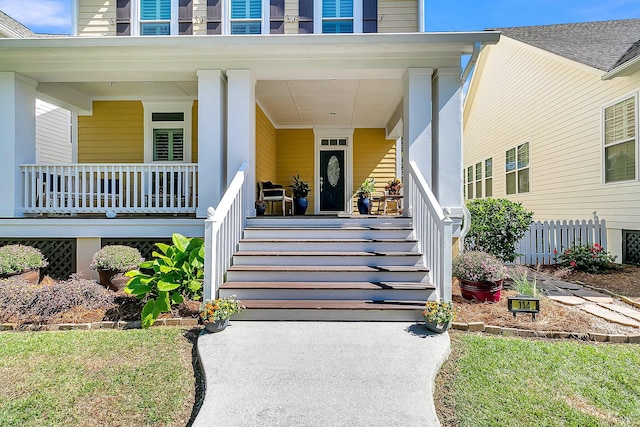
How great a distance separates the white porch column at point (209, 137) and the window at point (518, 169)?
9.38 meters

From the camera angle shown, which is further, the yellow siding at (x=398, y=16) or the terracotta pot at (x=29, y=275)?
the yellow siding at (x=398, y=16)

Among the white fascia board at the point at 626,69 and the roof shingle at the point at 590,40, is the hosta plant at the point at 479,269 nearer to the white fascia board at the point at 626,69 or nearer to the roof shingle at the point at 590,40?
the white fascia board at the point at 626,69

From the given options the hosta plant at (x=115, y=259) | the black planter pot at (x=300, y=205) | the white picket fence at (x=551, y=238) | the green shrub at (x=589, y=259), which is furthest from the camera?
the black planter pot at (x=300, y=205)

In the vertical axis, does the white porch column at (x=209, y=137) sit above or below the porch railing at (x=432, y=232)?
above

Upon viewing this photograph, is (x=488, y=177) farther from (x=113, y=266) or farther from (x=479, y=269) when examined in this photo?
(x=113, y=266)

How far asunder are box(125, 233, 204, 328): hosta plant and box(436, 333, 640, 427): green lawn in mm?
2852

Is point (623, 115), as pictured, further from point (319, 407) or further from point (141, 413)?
point (141, 413)

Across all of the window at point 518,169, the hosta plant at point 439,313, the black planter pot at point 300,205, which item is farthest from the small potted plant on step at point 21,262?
the window at point 518,169

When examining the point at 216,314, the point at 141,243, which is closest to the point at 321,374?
the point at 216,314

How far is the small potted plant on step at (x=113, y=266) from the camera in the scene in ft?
16.2

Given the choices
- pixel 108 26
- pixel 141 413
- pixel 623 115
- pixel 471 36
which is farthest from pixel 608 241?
pixel 108 26

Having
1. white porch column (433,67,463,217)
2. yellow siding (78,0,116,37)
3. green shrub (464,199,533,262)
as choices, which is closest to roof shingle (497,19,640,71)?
green shrub (464,199,533,262)

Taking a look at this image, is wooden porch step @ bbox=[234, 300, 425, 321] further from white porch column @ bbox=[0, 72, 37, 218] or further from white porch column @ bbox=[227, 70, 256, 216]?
white porch column @ bbox=[0, 72, 37, 218]

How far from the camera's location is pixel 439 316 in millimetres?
3480
